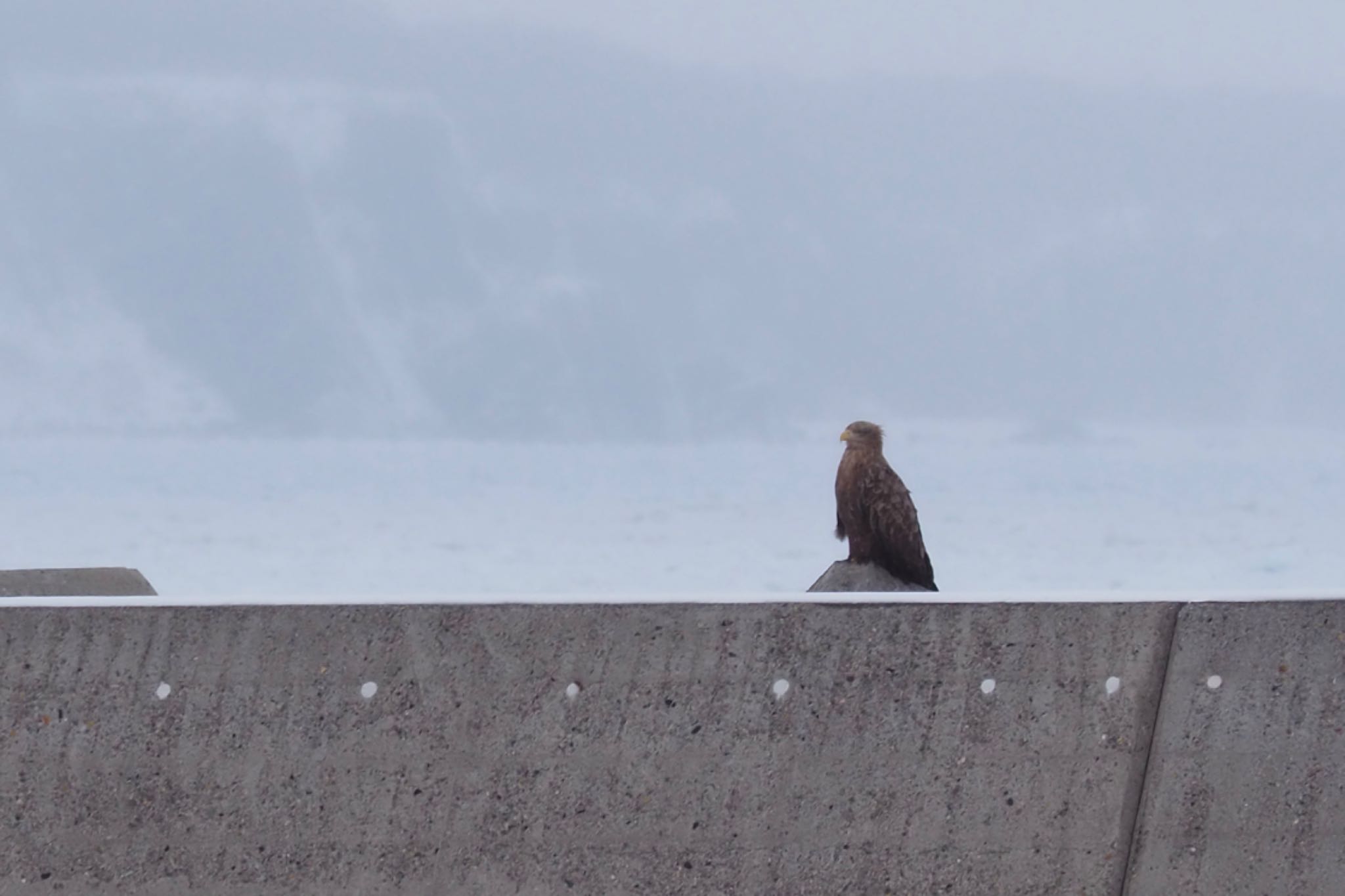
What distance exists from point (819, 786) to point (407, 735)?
98 centimetres

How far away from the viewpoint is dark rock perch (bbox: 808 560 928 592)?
275 inches

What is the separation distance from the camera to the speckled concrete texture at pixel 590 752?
11.5 ft

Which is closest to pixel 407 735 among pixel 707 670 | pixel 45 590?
pixel 707 670

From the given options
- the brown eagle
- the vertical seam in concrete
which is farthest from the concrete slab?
the vertical seam in concrete

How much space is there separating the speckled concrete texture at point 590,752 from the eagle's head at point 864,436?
11.5 ft

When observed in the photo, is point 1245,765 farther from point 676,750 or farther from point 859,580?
point 859,580

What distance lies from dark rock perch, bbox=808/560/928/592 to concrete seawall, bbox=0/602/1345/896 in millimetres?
3377

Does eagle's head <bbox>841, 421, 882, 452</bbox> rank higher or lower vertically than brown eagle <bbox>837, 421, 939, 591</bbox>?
higher

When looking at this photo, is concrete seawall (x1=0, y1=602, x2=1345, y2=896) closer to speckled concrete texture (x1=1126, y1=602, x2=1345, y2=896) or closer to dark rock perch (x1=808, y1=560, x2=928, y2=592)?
speckled concrete texture (x1=1126, y1=602, x2=1345, y2=896)

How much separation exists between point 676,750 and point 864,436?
3.72 m

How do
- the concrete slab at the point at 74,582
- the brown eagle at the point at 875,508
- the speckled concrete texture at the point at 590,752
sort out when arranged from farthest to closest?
the brown eagle at the point at 875,508
the concrete slab at the point at 74,582
the speckled concrete texture at the point at 590,752

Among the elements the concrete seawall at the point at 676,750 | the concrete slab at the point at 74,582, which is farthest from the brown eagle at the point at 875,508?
the concrete seawall at the point at 676,750

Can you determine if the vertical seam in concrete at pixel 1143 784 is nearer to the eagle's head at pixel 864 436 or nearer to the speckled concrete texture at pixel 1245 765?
the speckled concrete texture at pixel 1245 765

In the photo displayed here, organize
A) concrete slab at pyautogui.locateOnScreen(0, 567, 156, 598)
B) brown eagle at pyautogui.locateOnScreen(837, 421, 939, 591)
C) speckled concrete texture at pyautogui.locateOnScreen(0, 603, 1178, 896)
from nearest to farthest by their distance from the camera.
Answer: speckled concrete texture at pyautogui.locateOnScreen(0, 603, 1178, 896) → concrete slab at pyautogui.locateOnScreen(0, 567, 156, 598) → brown eagle at pyautogui.locateOnScreen(837, 421, 939, 591)
